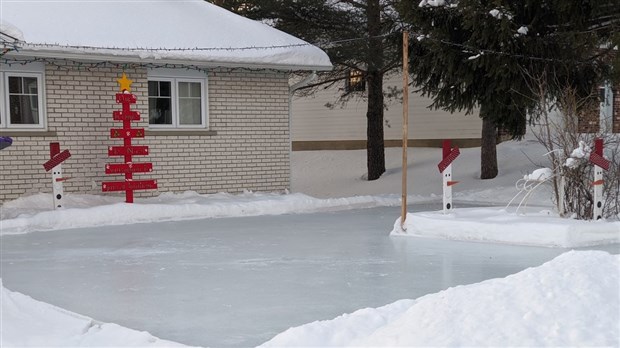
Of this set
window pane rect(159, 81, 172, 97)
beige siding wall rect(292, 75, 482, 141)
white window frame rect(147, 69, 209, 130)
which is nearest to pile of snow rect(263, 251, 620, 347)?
white window frame rect(147, 69, 209, 130)

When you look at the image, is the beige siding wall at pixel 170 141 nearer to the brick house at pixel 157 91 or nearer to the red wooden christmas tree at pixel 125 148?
the brick house at pixel 157 91

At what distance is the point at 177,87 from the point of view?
1585 cm

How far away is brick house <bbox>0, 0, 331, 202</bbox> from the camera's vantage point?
14.1 metres

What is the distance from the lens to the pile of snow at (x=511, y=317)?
14.9ft

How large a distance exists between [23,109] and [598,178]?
32.1 ft

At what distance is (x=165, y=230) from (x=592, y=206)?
6.30m

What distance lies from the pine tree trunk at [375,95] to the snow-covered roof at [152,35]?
304 cm

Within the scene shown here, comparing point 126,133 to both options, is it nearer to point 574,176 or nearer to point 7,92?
point 7,92

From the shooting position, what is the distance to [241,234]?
11781 millimetres

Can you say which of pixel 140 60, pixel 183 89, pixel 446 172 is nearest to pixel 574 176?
pixel 446 172

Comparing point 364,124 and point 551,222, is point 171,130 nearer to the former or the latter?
point 551,222

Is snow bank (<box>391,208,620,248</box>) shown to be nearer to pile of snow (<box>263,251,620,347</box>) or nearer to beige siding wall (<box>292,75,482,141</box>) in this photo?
pile of snow (<box>263,251,620,347</box>)

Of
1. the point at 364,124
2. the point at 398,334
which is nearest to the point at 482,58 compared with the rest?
the point at 398,334

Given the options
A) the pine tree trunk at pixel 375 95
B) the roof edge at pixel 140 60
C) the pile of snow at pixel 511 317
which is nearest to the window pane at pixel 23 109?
the roof edge at pixel 140 60
